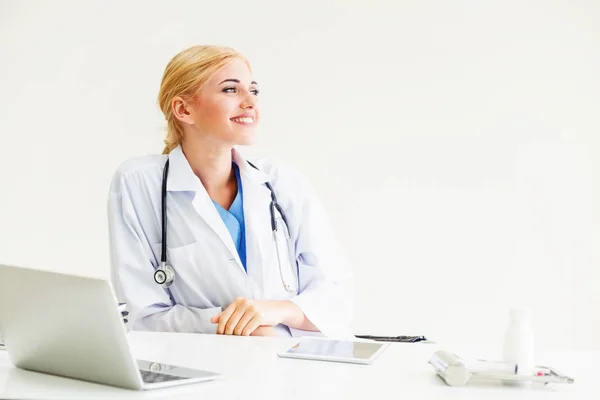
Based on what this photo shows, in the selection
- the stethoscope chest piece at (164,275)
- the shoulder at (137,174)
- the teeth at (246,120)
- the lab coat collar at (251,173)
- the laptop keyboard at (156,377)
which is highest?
the teeth at (246,120)

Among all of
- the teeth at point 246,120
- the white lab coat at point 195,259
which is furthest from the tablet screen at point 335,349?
the teeth at point 246,120

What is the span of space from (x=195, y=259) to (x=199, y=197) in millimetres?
190

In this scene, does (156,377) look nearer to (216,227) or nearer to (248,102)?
(216,227)

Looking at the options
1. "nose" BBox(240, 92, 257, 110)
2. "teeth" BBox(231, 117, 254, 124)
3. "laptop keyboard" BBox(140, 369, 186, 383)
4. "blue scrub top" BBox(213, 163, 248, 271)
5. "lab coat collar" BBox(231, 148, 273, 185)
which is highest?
"nose" BBox(240, 92, 257, 110)

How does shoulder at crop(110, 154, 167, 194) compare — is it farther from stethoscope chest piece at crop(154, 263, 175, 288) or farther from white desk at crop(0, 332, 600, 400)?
white desk at crop(0, 332, 600, 400)

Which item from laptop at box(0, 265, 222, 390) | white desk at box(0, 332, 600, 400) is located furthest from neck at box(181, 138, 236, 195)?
laptop at box(0, 265, 222, 390)

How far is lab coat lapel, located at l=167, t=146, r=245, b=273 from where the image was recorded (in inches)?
87.8

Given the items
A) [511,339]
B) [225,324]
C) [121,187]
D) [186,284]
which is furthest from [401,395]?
[121,187]

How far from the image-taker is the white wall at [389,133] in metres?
3.58

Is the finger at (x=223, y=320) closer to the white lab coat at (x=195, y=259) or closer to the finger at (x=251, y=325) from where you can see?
the finger at (x=251, y=325)

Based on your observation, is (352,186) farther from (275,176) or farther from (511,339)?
(511,339)

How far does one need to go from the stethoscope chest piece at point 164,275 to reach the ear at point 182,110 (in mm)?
540

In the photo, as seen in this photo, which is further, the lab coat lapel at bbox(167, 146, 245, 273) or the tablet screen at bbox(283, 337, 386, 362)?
the lab coat lapel at bbox(167, 146, 245, 273)

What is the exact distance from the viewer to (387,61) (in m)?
3.60
